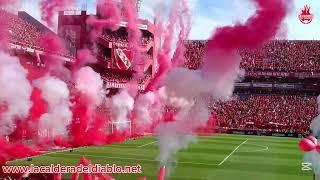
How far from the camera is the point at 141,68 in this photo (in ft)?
163

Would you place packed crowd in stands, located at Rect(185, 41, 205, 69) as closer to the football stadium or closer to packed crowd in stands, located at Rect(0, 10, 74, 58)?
the football stadium

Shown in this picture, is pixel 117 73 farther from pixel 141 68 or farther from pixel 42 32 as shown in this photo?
pixel 42 32

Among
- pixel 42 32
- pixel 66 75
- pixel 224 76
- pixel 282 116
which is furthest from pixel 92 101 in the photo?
pixel 282 116

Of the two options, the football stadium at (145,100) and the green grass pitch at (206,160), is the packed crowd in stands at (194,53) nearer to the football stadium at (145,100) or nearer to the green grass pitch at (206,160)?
the football stadium at (145,100)

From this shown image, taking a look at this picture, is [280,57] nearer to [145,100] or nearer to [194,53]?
[194,53]

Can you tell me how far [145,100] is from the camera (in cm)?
4297

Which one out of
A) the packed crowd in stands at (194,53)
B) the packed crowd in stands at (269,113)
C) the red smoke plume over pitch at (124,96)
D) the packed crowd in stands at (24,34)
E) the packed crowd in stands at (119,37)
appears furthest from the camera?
the packed crowd in stands at (194,53)

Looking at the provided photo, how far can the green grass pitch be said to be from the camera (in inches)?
881

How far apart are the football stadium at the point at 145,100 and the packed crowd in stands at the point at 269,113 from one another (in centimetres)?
12

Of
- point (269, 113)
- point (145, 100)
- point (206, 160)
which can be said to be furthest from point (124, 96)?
point (269, 113)

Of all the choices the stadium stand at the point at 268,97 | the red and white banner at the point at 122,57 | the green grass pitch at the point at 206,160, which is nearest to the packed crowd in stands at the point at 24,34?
the stadium stand at the point at 268,97

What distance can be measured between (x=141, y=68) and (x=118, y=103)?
1037cm

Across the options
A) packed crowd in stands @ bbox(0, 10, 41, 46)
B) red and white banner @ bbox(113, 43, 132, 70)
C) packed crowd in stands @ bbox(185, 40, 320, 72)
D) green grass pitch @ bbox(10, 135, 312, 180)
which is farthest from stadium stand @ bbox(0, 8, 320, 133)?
green grass pitch @ bbox(10, 135, 312, 180)

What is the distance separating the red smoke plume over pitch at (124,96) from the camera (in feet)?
58.8
